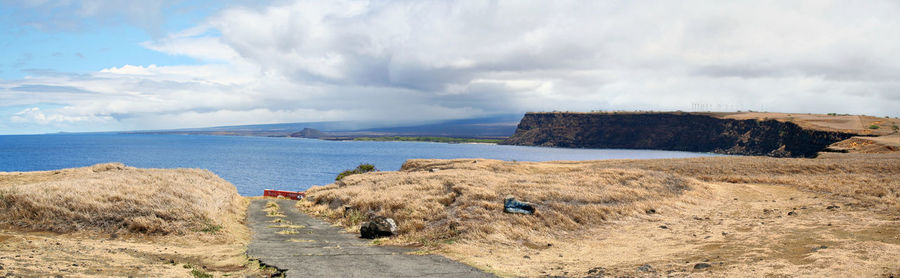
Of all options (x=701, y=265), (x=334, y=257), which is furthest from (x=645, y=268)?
(x=334, y=257)

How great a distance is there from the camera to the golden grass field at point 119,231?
12.5 metres

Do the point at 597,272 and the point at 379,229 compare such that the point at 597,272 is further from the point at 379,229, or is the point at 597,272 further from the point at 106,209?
the point at 106,209

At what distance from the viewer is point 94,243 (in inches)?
615

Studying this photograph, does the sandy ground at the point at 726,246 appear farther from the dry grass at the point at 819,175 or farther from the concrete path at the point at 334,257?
the dry grass at the point at 819,175

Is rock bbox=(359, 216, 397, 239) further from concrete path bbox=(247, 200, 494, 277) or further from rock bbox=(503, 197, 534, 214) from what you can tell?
rock bbox=(503, 197, 534, 214)

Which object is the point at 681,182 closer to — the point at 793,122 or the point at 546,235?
the point at 546,235

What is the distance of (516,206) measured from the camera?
21.2 m

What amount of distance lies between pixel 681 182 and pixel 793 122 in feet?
480

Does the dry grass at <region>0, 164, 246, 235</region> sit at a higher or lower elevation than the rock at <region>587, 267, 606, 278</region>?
higher

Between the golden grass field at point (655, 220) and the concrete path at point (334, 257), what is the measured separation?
1.18 m

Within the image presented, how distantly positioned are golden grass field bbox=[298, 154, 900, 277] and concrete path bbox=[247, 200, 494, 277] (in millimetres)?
1179

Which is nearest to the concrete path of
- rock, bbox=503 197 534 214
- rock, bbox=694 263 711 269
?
rock, bbox=503 197 534 214

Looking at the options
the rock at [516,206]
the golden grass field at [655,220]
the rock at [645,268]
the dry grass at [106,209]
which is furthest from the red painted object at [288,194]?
the rock at [645,268]

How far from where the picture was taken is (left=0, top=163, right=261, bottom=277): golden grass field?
1248cm
